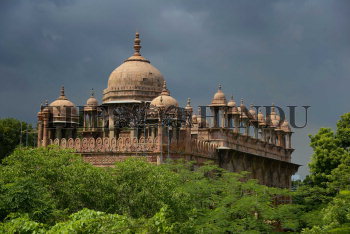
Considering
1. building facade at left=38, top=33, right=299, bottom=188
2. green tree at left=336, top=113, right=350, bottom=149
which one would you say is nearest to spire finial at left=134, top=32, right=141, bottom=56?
building facade at left=38, top=33, right=299, bottom=188

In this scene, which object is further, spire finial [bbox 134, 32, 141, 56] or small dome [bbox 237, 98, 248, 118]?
small dome [bbox 237, 98, 248, 118]

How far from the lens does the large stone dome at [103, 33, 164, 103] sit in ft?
140

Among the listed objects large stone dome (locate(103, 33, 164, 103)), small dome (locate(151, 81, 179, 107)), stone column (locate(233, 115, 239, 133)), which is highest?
large stone dome (locate(103, 33, 164, 103))

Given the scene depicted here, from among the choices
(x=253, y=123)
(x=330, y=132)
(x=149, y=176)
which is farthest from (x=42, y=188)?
(x=253, y=123)

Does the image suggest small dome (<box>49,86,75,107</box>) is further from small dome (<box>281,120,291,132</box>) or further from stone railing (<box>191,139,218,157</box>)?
small dome (<box>281,120,291,132</box>)

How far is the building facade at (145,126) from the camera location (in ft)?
128

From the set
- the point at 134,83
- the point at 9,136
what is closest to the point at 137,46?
the point at 134,83

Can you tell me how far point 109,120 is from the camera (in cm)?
4312

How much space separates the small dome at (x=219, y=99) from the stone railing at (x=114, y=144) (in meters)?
8.81

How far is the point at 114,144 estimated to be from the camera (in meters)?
39.2

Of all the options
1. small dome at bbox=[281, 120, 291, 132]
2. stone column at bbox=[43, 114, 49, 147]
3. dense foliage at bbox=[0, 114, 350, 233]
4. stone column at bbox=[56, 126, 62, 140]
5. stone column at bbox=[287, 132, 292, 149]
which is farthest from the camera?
stone column at bbox=[287, 132, 292, 149]

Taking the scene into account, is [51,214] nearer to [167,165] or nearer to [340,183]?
[167,165]

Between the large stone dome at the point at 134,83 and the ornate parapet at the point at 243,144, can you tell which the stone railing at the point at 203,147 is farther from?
the large stone dome at the point at 134,83

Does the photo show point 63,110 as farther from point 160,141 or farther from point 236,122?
point 236,122
